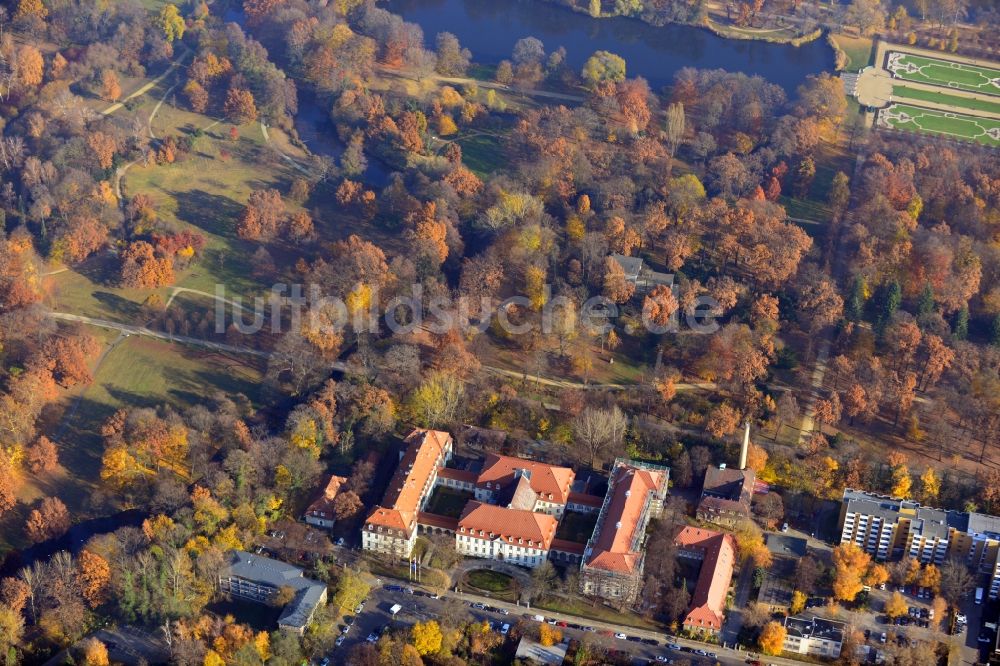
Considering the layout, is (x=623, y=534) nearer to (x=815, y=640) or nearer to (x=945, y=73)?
(x=815, y=640)

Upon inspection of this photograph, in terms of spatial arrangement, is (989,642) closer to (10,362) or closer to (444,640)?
(444,640)

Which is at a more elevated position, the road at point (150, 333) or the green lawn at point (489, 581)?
the road at point (150, 333)

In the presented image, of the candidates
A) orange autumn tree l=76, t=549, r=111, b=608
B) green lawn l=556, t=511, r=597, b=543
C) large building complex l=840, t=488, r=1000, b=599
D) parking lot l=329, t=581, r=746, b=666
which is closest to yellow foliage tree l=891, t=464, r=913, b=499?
large building complex l=840, t=488, r=1000, b=599

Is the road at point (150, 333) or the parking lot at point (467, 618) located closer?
the parking lot at point (467, 618)

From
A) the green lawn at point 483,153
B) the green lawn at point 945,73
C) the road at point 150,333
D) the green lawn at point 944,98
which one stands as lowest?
the road at point 150,333

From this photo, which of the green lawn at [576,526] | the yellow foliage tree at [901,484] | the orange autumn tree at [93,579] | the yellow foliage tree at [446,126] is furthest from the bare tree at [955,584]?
the yellow foliage tree at [446,126]

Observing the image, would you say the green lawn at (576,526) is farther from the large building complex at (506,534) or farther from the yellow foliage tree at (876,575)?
the yellow foliage tree at (876,575)

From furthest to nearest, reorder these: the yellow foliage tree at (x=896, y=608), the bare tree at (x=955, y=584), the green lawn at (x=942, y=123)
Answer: the green lawn at (x=942, y=123) → the bare tree at (x=955, y=584) → the yellow foliage tree at (x=896, y=608)

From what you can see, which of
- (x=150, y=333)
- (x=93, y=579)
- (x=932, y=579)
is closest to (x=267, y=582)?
(x=93, y=579)

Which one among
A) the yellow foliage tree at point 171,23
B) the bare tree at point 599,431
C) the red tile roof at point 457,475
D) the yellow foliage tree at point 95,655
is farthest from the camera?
the yellow foliage tree at point 171,23
